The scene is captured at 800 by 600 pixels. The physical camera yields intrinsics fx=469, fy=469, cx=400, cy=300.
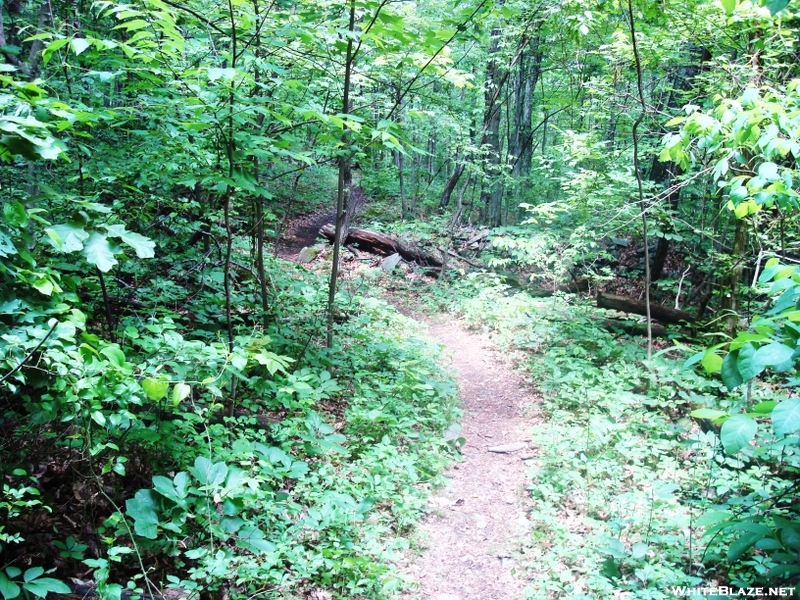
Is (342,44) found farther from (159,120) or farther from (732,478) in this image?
(732,478)

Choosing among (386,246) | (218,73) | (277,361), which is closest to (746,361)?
(277,361)

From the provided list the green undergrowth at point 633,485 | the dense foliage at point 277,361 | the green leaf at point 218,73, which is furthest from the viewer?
the green undergrowth at point 633,485

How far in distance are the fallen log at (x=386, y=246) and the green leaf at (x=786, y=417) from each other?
1288 centimetres

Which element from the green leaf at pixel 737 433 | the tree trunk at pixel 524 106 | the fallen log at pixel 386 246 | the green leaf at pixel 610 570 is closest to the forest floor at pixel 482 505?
the green leaf at pixel 610 570

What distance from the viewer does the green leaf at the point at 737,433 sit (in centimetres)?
164

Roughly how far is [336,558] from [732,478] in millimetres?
3625

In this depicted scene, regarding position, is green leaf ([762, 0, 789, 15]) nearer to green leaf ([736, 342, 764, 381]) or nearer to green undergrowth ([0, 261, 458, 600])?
green leaf ([736, 342, 764, 381])

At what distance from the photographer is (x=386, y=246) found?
47.5 ft

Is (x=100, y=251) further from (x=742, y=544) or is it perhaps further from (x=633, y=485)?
(x=633, y=485)

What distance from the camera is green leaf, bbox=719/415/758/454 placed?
1.64 m

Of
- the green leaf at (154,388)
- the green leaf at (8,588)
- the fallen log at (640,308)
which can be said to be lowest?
the fallen log at (640,308)

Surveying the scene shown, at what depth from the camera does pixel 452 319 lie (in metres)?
11.2

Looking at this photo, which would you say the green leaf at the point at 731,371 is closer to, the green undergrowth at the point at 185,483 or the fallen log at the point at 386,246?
the green undergrowth at the point at 185,483

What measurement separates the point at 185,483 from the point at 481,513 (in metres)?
2.97
